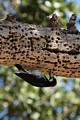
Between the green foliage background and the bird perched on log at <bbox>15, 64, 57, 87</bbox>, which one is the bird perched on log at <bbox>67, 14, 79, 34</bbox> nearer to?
the bird perched on log at <bbox>15, 64, 57, 87</bbox>

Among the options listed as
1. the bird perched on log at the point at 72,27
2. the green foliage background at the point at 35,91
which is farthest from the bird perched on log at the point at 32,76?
the green foliage background at the point at 35,91

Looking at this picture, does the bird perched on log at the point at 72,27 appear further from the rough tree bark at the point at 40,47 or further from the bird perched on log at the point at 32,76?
the bird perched on log at the point at 32,76

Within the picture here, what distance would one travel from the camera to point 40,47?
148cm

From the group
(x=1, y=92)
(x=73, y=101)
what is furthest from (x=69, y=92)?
(x=1, y=92)

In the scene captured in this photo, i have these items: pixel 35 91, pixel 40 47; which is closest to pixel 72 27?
pixel 40 47

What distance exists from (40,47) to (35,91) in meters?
1.79

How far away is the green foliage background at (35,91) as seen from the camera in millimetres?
3229

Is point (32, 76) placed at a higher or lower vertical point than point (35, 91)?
higher

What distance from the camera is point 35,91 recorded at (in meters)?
3.25

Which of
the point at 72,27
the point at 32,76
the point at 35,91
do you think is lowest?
the point at 35,91

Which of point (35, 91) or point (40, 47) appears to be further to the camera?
point (35, 91)

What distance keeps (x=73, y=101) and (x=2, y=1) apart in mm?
1017

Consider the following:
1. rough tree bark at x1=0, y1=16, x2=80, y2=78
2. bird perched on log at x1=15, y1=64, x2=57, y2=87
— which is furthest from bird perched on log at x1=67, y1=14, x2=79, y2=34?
bird perched on log at x1=15, y1=64, x2=57, y2=87

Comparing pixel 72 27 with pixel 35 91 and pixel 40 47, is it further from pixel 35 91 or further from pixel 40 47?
pixel 35 91
